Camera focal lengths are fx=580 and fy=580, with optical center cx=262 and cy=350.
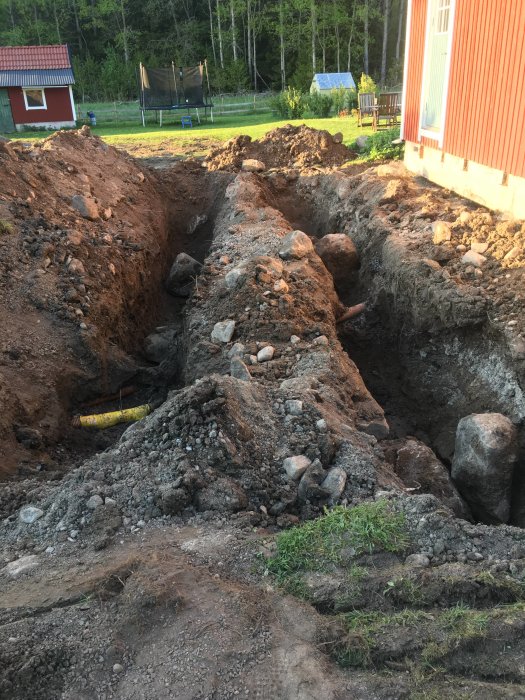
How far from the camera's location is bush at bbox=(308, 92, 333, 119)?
79.7 ft

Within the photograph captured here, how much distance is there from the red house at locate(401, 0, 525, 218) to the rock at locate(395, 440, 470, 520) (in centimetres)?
428

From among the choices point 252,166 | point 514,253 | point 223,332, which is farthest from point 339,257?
point 252,166

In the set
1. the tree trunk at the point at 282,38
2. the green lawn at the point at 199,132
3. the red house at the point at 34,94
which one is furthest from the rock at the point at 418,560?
the tree trunk at the point at 282,38

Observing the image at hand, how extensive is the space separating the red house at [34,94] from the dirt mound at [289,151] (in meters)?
15.9

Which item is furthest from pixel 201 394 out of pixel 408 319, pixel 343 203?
pixel 343 203

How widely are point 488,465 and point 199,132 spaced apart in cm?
1886

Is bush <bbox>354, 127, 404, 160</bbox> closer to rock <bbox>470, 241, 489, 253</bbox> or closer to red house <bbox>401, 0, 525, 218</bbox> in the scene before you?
red house <bbox>401, 0, 525, 218</bbox>

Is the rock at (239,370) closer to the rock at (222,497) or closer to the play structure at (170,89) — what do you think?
the rock at (222,497)

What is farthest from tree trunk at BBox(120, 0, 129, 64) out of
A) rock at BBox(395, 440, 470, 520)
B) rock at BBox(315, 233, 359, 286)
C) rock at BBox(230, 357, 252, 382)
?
rock at BBox(395, 440, 470, 520)

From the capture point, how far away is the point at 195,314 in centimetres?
775

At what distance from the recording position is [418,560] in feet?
11.1

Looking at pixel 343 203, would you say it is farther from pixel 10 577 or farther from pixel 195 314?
pixel 10 577

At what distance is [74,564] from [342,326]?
5747 mm

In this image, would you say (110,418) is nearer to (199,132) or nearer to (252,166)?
(252,166)
